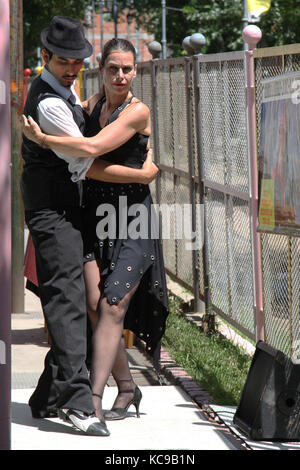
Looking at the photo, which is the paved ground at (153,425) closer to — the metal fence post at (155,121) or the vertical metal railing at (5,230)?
the vertical metal railing at (5,230)

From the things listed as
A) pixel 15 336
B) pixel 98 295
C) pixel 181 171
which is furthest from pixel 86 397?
pixel 181 171

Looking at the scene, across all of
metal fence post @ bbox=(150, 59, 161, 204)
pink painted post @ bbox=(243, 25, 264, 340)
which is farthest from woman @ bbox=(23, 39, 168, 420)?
metal fence post @ bbox=(150, 59, 161, 204)

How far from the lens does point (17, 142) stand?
878 cm

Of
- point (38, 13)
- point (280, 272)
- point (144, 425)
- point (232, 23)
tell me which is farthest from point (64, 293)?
point (232, 23)

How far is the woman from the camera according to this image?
5.04 meters

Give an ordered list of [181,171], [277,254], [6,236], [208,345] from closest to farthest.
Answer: [6,236]
[277,254]
[208,345]
[181,171]

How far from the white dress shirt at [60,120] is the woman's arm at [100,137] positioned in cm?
5

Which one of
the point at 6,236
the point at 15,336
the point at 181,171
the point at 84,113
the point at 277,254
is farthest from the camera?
the point at 181,171

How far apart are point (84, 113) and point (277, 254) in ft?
4.78

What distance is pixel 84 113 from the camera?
5.25 m

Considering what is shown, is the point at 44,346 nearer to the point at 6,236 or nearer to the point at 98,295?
the point at 98,295

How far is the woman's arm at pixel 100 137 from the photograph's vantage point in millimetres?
4828

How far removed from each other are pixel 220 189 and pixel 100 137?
8.34ft

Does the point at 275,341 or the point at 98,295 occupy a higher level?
the point at 98,295
